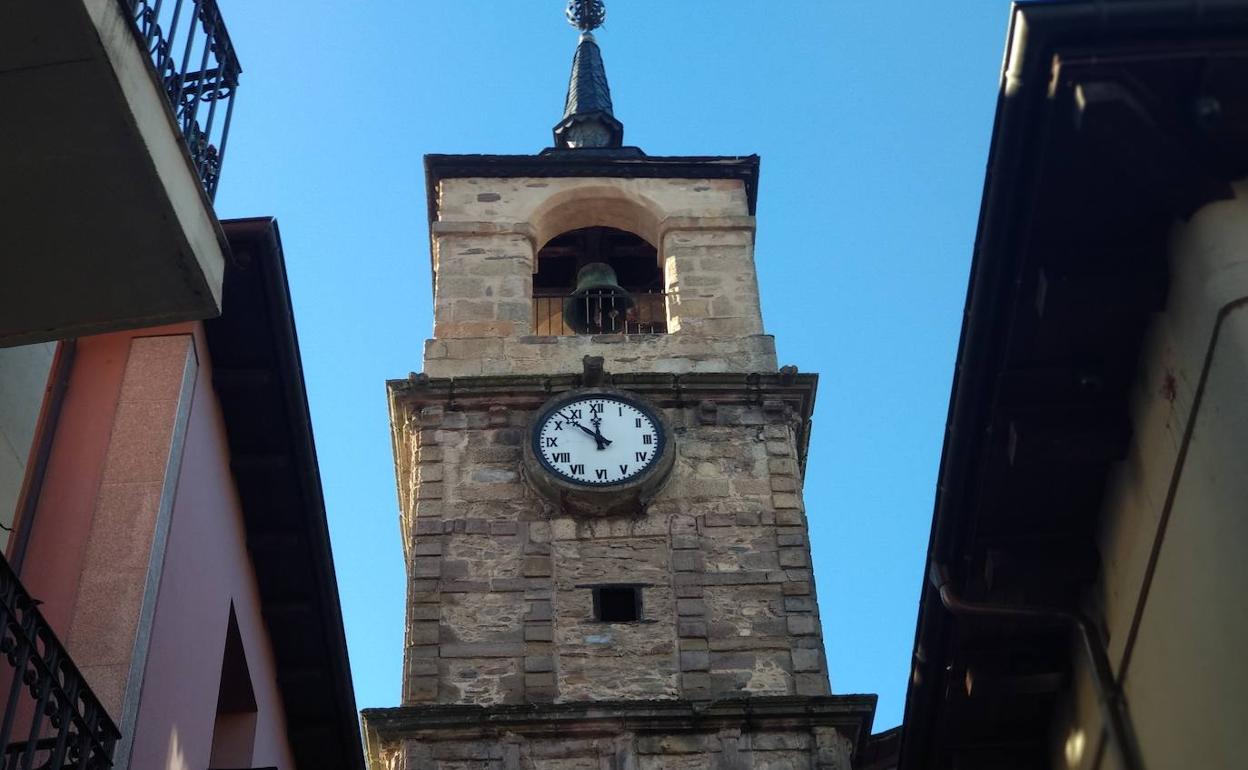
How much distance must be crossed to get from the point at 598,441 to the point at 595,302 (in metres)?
2.88

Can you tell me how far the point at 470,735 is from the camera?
49.0 feet

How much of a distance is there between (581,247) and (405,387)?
14.3 ft

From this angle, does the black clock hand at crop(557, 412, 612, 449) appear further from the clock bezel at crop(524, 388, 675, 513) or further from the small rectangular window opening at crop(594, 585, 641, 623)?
the small rectangular window opening at crop(594, 585, 641, 623)

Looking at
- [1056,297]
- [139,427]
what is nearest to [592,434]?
[139,427]

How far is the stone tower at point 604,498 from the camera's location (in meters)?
15.1

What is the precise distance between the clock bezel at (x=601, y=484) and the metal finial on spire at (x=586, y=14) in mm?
13629

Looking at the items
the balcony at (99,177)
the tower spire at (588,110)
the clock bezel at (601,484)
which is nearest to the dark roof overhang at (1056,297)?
the balcony at (99,177)

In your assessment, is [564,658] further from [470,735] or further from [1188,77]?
[1188,77]

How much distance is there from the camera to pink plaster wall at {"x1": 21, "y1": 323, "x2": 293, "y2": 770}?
304 inches

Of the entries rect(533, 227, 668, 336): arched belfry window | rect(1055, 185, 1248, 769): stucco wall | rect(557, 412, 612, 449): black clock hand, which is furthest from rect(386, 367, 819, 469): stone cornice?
rect(1055, 185, 1248, 769): stucco wall

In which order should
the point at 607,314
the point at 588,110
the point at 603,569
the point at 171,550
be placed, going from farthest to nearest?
the point at 588,110 → the point at 607,314 → the point at 603,569 → the point at 171,550

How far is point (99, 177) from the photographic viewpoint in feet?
22.1

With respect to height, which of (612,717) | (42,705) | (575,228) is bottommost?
(42,705)

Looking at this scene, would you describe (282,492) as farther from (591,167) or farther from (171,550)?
(591,167)
